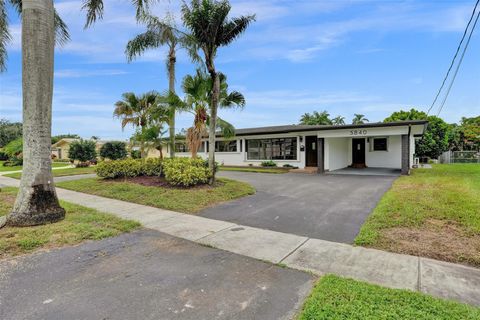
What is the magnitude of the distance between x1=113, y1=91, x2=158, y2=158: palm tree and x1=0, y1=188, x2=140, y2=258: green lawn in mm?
8511

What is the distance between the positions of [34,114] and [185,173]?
495 cm

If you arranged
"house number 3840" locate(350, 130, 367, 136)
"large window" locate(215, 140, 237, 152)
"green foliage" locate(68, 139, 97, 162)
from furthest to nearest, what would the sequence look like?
1. "green foliage" locate(68, 139, 97, 162)
2. "large window" locate(215, 140, 237, 152)
3. "house number 3840" locate(350, 130, 367, 136)

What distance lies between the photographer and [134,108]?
14.2 meters

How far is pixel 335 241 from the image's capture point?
4730 millimetres

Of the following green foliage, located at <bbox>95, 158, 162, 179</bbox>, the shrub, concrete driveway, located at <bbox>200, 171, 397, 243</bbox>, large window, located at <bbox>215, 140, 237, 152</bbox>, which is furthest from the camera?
large window, located at <bbox>215, 140, 237, 152</bbox>

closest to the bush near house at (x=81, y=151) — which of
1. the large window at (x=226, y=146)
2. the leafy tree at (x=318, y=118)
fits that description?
the large window at (x=226, y=146)

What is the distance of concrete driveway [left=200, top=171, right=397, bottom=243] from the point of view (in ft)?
17.9

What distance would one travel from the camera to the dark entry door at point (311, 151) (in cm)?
1833

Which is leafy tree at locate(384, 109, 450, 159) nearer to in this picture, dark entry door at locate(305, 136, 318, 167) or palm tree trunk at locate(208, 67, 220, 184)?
dark entry door at locate(305, 136, 318, 167)

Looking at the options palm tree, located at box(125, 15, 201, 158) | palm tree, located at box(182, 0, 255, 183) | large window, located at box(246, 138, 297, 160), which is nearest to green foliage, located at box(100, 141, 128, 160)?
large window, located at box(246, 138, 297, 160)

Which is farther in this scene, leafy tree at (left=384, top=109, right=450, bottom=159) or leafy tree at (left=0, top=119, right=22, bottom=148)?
leafy tree at (left=0, top=119, right=22, bottom=148)

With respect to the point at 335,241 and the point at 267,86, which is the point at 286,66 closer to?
the point at 267,86

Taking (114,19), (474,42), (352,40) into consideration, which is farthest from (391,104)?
(114,19)

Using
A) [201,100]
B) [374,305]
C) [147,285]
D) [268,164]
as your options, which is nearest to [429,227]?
[374,305]
